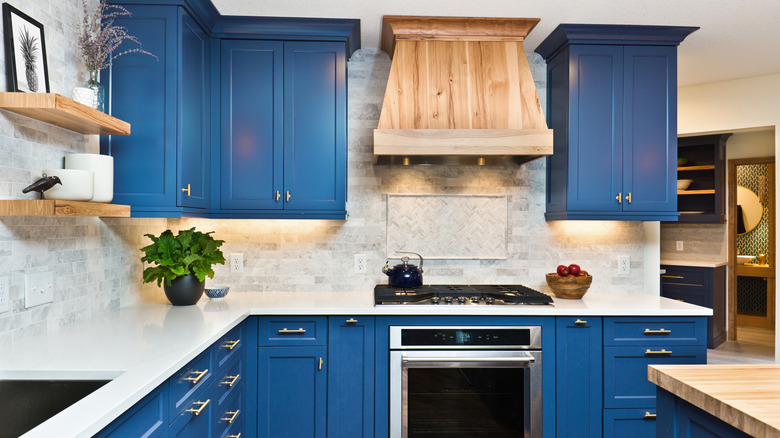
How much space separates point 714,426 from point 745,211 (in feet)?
20.6

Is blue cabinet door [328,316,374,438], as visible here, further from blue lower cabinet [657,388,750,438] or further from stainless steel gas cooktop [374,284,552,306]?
blue lower cabinet [657,388,750,438]

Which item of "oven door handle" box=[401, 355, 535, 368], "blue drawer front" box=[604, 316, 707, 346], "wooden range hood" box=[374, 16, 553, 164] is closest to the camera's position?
"oven door handle" box=[401, 355, 535, 368]

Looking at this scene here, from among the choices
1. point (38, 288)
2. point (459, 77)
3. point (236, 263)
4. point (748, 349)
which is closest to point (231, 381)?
point (38, 288)

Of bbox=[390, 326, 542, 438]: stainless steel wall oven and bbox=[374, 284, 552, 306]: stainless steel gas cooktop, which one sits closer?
bbox=[390, 326, 542, 438]: stainless steel wall oven

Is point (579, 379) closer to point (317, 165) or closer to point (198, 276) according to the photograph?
point (317, 165)

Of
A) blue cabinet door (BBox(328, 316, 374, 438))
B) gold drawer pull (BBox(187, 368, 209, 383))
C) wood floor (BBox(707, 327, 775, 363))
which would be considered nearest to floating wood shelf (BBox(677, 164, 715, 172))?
wood floor (BBox(707, 327, 775, 363))

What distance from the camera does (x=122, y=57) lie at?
2225 mm

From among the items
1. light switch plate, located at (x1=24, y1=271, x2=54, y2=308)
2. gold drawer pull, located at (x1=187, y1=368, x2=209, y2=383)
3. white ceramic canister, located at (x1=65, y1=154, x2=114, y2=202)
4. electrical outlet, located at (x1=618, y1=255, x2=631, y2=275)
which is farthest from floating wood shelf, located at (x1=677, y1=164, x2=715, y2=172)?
Answer: light switch plate, located at (x1=24, y1=271, x2=54, y2=308)

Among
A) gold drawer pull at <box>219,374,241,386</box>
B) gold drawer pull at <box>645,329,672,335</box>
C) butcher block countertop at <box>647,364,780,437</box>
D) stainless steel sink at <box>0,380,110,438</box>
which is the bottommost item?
gold drawer pull at <box>219,374,241,386</box>

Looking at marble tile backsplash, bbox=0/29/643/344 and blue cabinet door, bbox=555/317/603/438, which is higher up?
marble tile backsplash, bbox=0/29/643/344

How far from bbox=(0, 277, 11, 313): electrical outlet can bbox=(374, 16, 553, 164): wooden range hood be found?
1.81 meters

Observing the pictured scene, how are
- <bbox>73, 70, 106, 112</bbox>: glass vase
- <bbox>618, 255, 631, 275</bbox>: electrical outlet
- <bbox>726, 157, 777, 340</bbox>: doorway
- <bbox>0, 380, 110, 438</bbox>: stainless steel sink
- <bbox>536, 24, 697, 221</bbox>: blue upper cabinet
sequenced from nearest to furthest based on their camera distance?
1. <bbox>0, 380, 110, 438</bbox>: stainless steel sink
2. <bbox>73, 70, 106, 112</bbox>: glass vase
3. <bbox>536, 24, 697, 221</bbox>: blue upper cabinet
4. <bbox>618, 255, 631, 275</bbox>: electrical outlet
5. <bbox>726, 157, 777, 340</bbox>: doorway

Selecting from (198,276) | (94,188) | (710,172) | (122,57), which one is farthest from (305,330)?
(710,172)

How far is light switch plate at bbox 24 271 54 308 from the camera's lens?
1698 mm
